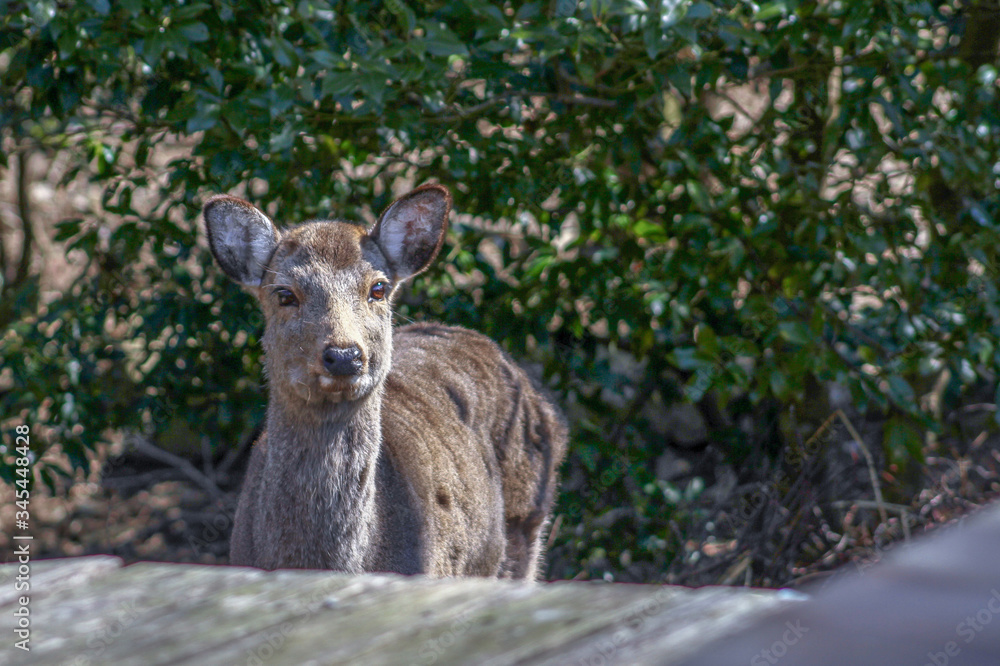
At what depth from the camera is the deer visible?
4.11 metres

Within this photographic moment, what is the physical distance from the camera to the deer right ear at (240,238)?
4465 millimetres

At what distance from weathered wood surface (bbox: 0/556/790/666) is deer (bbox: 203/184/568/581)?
2.31 m

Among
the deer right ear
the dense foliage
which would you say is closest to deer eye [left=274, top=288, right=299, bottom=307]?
the deer right ear

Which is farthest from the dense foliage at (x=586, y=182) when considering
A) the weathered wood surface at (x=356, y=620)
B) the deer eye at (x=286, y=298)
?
the weathered wood surface at (x=356, y=620)

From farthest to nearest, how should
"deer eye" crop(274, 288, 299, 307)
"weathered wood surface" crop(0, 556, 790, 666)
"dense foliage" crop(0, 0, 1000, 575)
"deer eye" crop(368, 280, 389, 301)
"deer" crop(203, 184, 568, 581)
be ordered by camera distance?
"dense foliage" crop(0, 0, 1000, 575)
"deer eye" crop(368, 280, 389, 301)
"deer eye" crop(274, 288, 299, 307)
"deer" crop(203, 184, 568, 581)
"weathered wood surface" crop(0, 556, 790, 666)

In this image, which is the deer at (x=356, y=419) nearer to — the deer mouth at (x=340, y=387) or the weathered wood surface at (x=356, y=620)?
the deer mouth at (x=340, y=387)

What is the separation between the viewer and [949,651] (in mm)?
1072

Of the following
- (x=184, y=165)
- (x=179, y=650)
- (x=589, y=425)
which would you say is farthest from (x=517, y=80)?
(x=179, y=650)

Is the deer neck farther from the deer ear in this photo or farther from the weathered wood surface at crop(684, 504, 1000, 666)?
the weathered wood surface at crop(684, 504, 1000, 666)

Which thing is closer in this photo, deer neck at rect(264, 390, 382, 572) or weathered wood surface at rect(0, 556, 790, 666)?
weathered wood surface at rect(0, 556, 790, 666)

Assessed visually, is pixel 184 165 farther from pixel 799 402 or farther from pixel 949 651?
pixel 949 651

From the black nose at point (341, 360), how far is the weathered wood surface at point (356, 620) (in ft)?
7.25

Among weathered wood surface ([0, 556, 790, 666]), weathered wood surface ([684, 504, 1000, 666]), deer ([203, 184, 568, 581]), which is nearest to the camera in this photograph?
weathered wood surface ([684, 504, 1000, 666])

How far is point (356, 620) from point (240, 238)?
3.21 metres
